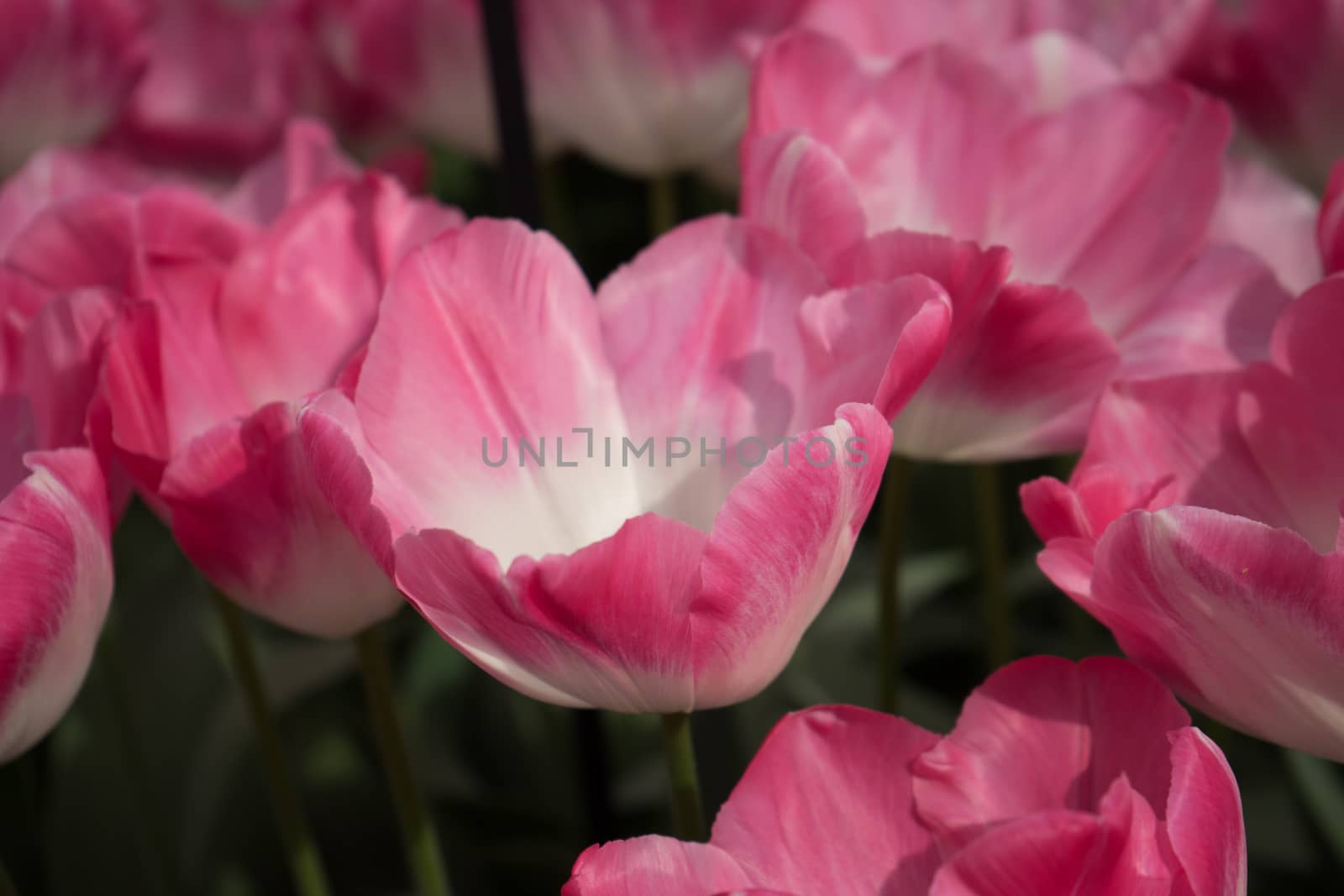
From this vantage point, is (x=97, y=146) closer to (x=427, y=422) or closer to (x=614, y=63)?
(x=614, y=63)

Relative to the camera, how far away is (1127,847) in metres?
0.27

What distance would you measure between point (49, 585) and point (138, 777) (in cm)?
29

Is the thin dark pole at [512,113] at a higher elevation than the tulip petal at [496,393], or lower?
higher

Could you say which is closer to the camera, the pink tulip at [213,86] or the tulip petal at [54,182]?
the tulip petal at [54,182]

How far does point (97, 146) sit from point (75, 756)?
0.30m

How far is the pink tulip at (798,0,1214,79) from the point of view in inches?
20.4

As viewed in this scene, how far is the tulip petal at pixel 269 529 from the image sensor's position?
34 centimetres

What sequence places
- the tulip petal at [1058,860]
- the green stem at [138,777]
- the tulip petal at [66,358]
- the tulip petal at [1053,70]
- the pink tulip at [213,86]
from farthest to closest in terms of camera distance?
the pink tulip at [213,86] < the green stem at [138,777] < the tulip petal at [1053,70] < the tulip petal at [66,358] < the tulip petal at [1058,860]

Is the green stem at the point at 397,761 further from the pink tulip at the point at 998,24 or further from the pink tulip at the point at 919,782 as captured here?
the pink tulip at the point at 998,24

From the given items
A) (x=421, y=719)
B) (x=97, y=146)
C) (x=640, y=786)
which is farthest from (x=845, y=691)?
(x=97, y=146)

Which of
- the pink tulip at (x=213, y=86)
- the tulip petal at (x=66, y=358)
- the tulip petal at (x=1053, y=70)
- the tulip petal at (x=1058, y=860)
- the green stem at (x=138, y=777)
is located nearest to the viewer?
the tulip petal at (x=1058, y=860)

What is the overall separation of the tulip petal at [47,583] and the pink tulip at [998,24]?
294mm

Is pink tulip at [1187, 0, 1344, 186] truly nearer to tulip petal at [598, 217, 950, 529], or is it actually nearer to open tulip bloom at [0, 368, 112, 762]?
tulip petal at [598, 217, 950, 529]

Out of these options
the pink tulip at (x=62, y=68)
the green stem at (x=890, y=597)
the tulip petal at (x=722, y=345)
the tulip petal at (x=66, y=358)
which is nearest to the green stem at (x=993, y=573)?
the green stem at (x=890, y=597)
